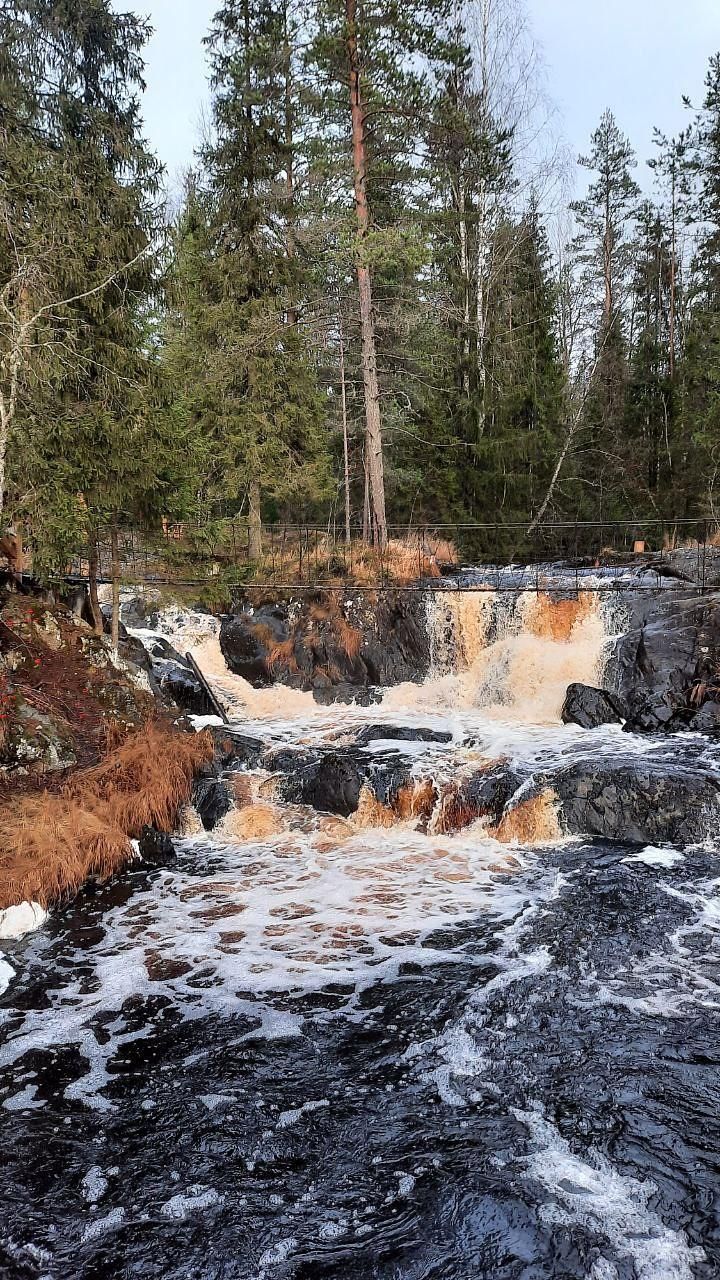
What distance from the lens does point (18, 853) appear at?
7.97 m

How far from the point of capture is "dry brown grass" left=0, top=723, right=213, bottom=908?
796cm

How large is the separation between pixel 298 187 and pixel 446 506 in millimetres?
8981

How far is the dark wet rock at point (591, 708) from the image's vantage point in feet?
41.3

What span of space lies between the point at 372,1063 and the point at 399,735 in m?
6.81

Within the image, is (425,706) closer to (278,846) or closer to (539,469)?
(278,846)

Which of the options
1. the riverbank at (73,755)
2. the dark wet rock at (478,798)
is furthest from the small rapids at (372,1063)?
the riverbank at (73,755)

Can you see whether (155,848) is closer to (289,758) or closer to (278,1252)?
(289,758)

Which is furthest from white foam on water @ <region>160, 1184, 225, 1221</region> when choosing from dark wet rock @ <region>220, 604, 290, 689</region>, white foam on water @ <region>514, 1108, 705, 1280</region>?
dark wet rock @ <region>220, 604, 290, 689</region>

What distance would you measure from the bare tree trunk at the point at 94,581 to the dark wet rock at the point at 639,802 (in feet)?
24.1

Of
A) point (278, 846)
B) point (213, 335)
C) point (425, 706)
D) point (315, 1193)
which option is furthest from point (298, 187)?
point (315, 1193)

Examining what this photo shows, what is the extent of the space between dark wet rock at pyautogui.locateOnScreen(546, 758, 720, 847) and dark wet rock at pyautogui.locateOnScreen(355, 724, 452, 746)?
2.48 metres

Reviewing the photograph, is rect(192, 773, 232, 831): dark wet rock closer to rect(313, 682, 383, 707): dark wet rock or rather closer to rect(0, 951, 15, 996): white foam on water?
rect(0, 951, 15, 996): white foam on water

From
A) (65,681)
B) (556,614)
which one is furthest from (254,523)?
(65,681)

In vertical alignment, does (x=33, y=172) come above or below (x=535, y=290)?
below
